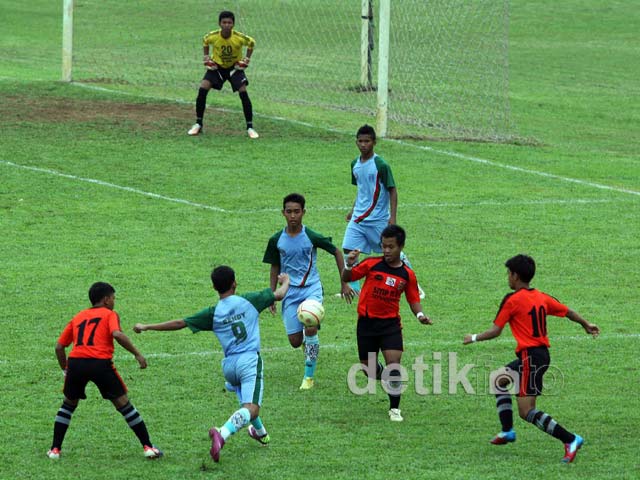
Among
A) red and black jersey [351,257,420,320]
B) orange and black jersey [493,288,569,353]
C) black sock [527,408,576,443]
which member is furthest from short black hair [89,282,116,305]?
black sock [527,408,576,443]

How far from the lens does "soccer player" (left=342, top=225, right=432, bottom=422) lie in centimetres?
1053

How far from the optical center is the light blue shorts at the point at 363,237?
1445cm

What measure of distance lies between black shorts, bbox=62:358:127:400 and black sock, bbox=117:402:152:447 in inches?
5.1

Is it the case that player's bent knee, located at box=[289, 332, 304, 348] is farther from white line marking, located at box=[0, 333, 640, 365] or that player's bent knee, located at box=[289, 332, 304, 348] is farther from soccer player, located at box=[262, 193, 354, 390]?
white line marking, located at box=[0, 333, 640, 365]

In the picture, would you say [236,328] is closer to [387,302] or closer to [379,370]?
[387,302]

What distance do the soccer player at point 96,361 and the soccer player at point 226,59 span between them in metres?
13.5

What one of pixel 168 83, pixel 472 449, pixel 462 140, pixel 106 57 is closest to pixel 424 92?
pixel 462 140

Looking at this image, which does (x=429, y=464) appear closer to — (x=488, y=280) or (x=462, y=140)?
(x=488, y=280)

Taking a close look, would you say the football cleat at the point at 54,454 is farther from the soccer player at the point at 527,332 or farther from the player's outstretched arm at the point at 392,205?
the player's outstretched arm at the point at 392,205

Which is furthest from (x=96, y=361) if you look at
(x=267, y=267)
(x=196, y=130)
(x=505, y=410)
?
(x=196, y=130)

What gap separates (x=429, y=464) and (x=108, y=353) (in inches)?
104

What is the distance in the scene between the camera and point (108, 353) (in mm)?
9461

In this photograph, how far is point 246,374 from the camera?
9.66m

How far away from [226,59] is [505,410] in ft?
46.9
